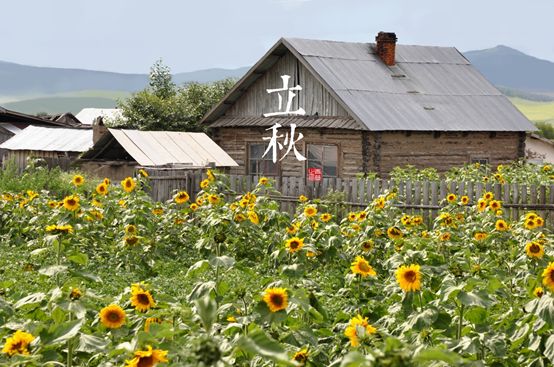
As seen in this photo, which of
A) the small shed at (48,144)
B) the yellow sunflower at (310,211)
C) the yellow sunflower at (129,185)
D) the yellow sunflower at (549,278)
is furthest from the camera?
the small shed at (48,144)

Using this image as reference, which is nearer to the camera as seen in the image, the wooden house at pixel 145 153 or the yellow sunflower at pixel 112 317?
the yellow sunflower at pixel 112 317

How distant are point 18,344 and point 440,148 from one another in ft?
70.6

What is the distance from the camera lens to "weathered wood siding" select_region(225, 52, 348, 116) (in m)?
24.1

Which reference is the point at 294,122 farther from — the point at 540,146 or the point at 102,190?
the point at 540,146

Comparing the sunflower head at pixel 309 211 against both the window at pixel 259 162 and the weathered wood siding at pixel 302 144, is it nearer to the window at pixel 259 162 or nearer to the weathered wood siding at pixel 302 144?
the weathered wood siding at pixel 302 144

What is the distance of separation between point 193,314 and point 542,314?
59.5 inches

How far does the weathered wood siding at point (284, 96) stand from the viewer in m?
24.1

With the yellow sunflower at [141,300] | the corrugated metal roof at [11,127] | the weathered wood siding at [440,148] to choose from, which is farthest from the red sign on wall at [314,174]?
the yellow sunflower at [141,300]

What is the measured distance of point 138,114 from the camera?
3603cm

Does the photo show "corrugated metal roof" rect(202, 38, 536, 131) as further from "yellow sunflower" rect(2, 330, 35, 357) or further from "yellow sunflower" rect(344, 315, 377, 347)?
"yellow sunflower" rect(2, 330, 35, 357)

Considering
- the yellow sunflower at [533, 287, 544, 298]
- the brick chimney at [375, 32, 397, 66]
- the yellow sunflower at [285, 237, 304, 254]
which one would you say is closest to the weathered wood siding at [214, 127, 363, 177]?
the brick chimney at [375, 32, 397, 66]

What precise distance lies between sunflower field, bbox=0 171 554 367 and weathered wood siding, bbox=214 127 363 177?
1144 cm

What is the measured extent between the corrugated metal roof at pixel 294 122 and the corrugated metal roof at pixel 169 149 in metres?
2.86

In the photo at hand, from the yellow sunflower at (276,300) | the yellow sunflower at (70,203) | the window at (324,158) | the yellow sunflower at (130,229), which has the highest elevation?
the window at (324,158)
